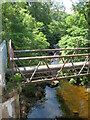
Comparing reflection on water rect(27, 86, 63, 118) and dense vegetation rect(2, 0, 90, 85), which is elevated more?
dense vegetation rect(2, 0, 90, 85)

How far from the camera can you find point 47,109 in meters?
6.50

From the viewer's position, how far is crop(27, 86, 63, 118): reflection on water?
6094 millimetres

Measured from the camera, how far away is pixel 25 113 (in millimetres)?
6074

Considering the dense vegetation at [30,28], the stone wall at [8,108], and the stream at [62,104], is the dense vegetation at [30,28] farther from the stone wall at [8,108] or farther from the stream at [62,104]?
the stone wall at [8,108]

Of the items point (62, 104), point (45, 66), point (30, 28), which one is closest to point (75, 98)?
point (62, 104)

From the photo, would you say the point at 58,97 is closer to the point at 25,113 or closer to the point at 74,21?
the point at 25,113

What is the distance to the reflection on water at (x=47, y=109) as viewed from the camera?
6094mm

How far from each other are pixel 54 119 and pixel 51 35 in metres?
10.2

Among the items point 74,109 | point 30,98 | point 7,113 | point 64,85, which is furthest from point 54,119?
point 64,85

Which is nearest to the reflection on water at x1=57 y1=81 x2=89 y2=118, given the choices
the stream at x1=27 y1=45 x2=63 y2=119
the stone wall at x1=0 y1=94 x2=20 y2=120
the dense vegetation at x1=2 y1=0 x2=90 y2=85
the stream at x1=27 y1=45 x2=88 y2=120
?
the stream at x1=27 y1=45 x2=88 y2=120

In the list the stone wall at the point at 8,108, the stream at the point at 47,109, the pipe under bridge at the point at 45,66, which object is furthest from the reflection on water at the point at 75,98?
the stone wall at the point at 8,108

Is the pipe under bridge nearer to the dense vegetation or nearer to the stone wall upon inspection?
the stone wall

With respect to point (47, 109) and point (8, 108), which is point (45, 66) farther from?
point (47, 109)

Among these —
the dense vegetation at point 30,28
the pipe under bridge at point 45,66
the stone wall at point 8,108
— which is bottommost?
the stone wall at point 8,108
